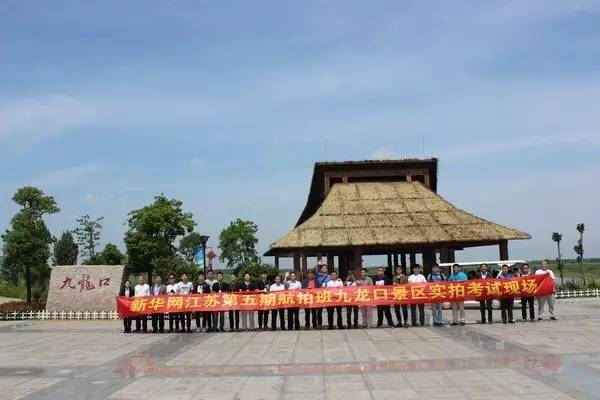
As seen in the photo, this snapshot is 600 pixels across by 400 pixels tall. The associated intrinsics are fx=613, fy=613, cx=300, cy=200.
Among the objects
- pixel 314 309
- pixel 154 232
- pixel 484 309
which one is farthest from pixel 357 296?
pixel 154 232

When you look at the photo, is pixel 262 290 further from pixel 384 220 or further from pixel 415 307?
pixel 384 220

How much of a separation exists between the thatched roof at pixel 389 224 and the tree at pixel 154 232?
963 inches

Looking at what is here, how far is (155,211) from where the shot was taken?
53750 mm

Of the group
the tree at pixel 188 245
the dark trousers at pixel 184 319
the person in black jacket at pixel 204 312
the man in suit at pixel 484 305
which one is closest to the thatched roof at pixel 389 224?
the man in suit at pixel 484 305

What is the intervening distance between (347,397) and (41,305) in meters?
20.3

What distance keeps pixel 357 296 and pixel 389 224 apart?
13314 millimetres

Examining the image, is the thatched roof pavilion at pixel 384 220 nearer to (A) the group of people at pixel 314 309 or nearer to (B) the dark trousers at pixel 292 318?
(A) the group of people at pixel 314 309

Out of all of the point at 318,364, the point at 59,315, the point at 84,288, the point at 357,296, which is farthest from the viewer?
the point at 84,288

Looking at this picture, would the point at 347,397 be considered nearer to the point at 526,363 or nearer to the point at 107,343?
the point at 526,363

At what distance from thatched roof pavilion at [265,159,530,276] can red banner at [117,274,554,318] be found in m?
10.6

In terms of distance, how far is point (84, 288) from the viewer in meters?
23.1

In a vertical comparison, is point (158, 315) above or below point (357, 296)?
below

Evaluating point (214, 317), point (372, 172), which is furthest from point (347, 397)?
point (372, 172)

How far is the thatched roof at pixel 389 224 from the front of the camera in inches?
1094
